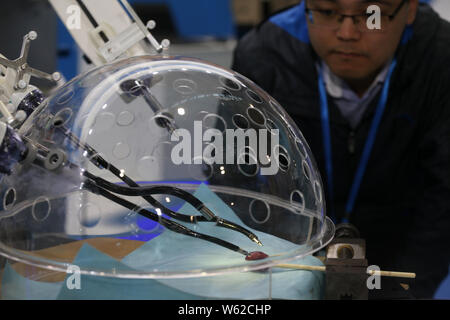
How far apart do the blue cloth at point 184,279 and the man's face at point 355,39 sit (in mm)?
600

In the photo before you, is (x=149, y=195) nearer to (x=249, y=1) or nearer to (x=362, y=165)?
(x=362, y=165)

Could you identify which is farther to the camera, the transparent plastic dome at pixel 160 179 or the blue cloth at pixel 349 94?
the blue cloth at pixel 349 94

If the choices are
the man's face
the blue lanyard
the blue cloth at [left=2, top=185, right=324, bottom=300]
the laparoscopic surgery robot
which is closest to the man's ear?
the man's face

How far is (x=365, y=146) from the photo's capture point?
5.04 feet

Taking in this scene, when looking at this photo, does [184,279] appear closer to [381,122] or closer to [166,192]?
[166,192]

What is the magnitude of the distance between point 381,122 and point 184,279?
96cm

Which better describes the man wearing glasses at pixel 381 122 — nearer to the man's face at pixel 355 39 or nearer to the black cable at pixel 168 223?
the man's face at pixel 355 39

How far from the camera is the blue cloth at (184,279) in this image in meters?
0.70

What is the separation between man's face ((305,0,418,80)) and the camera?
1.22 meters

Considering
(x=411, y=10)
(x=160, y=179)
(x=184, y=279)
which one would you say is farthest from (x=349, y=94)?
(x=184, y=279)

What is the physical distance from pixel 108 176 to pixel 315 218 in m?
0.31

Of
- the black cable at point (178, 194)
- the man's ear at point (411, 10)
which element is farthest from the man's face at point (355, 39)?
the black cable at point (178, 194)

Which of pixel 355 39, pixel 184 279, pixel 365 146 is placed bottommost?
pixel 365 146

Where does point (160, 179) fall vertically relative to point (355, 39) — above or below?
below
